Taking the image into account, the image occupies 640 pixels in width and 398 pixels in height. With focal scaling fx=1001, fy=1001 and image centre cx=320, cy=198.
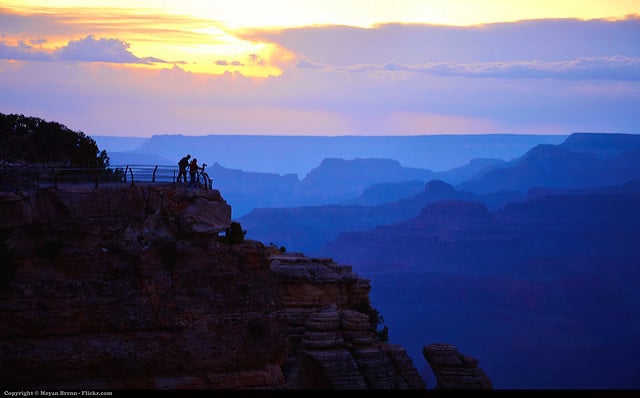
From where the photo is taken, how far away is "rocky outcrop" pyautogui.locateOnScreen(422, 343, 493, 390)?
34.8 m

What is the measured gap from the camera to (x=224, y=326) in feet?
88.8

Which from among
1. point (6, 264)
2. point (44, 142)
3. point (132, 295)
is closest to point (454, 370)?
point (132, 295)

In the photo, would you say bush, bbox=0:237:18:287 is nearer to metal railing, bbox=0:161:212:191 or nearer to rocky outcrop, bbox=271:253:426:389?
metal railing, bbox=0:161:212:191

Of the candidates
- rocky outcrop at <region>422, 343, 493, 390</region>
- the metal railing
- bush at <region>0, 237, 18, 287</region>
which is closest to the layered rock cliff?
bush at <region>0, 237, 18, 287</region>

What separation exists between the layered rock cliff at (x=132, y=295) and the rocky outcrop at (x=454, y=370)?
9.08m

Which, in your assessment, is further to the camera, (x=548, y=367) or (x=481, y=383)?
(x=548, y=367)

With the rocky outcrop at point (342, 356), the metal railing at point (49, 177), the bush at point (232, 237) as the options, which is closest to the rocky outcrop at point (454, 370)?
the rocky outcrop at point (342, 356)

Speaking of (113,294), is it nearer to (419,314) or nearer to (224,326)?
(224,326)

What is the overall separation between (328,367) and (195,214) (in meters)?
8.51

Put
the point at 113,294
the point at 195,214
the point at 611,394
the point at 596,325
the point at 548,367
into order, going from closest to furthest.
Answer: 1. the point at 611,394
2. the point at 113,294
3. the point at 195,214
4. the point at 548,367
5. the point at 596,325

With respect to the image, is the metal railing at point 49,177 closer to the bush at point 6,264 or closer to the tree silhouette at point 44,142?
the bush at point 6,264

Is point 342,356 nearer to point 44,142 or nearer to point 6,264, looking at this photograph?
point 6,264

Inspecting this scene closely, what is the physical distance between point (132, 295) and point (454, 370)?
550 inches

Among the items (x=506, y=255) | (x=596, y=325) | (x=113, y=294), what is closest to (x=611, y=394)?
(x=113, y=294)
